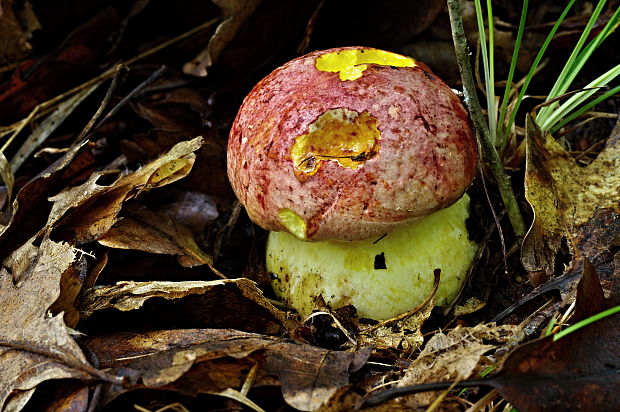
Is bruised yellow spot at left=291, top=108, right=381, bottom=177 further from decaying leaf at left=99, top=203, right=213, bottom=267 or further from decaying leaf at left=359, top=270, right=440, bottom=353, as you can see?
decaying leaf at left=99, top=203, right=213, bottom=267

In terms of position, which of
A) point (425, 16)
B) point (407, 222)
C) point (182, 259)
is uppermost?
point (425, 16)

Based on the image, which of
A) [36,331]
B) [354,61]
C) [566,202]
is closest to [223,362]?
[36,331]

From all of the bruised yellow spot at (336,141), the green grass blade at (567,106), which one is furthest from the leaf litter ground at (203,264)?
the bruised yellow spot at (336,141)

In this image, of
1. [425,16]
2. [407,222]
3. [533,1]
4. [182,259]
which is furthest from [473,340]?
[533,1]

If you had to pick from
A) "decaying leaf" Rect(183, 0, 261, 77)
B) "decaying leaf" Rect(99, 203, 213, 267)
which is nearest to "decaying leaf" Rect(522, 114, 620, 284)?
"decaying leaf" Rect(99, 203, 213, 267)

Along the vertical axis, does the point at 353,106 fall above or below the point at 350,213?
above

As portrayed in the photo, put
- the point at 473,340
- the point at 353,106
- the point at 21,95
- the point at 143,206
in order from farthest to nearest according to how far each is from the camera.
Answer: the point at 21,95 → the point at 143,206 → the point at 353,106 → the point at 473,340

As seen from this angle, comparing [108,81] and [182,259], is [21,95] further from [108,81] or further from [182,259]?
[182,259]
